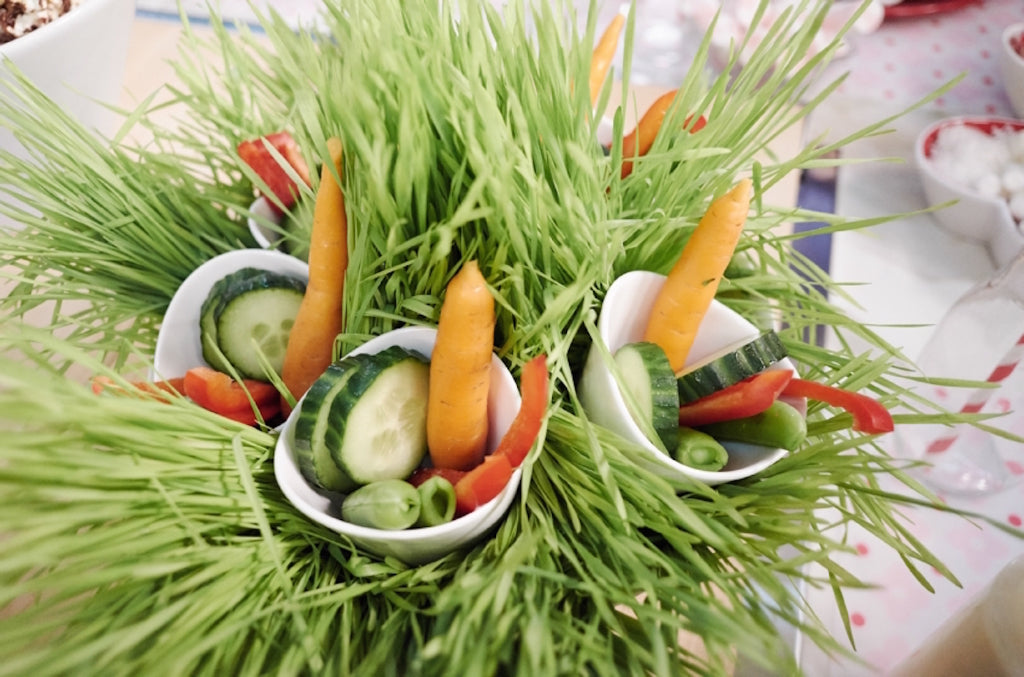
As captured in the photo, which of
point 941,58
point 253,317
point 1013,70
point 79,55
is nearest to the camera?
point 253,317

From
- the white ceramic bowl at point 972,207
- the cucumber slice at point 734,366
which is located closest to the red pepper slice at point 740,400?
the cucumber slice at point 734,366

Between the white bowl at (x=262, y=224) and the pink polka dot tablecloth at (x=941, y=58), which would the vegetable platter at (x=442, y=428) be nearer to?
the white bowl at (x=262, y=224)

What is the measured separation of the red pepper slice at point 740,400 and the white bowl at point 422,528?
0.36 ft

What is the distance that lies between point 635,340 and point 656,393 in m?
0.08

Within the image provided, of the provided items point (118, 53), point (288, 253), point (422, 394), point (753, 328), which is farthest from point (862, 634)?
point (118, 53)

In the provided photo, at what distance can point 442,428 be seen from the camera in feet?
1.22

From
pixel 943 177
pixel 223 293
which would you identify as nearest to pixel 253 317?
pixel 223 293

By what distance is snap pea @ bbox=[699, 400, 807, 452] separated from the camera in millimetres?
353

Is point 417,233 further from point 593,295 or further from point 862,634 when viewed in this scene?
point 862,634

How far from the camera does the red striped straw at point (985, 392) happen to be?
1.60 feet

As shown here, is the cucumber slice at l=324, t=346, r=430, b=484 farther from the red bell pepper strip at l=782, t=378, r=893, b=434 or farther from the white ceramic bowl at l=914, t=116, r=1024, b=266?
the white ceramic bowl at l=914, t=116, r=1024, b=266

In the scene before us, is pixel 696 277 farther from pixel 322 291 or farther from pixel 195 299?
pixel 195 299

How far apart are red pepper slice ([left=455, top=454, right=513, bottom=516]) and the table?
0.17m

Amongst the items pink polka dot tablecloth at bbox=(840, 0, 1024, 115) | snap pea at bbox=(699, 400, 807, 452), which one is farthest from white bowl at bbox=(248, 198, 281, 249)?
pink polka dot tablecloth at bbox=(840, 0, 1024, 115)
